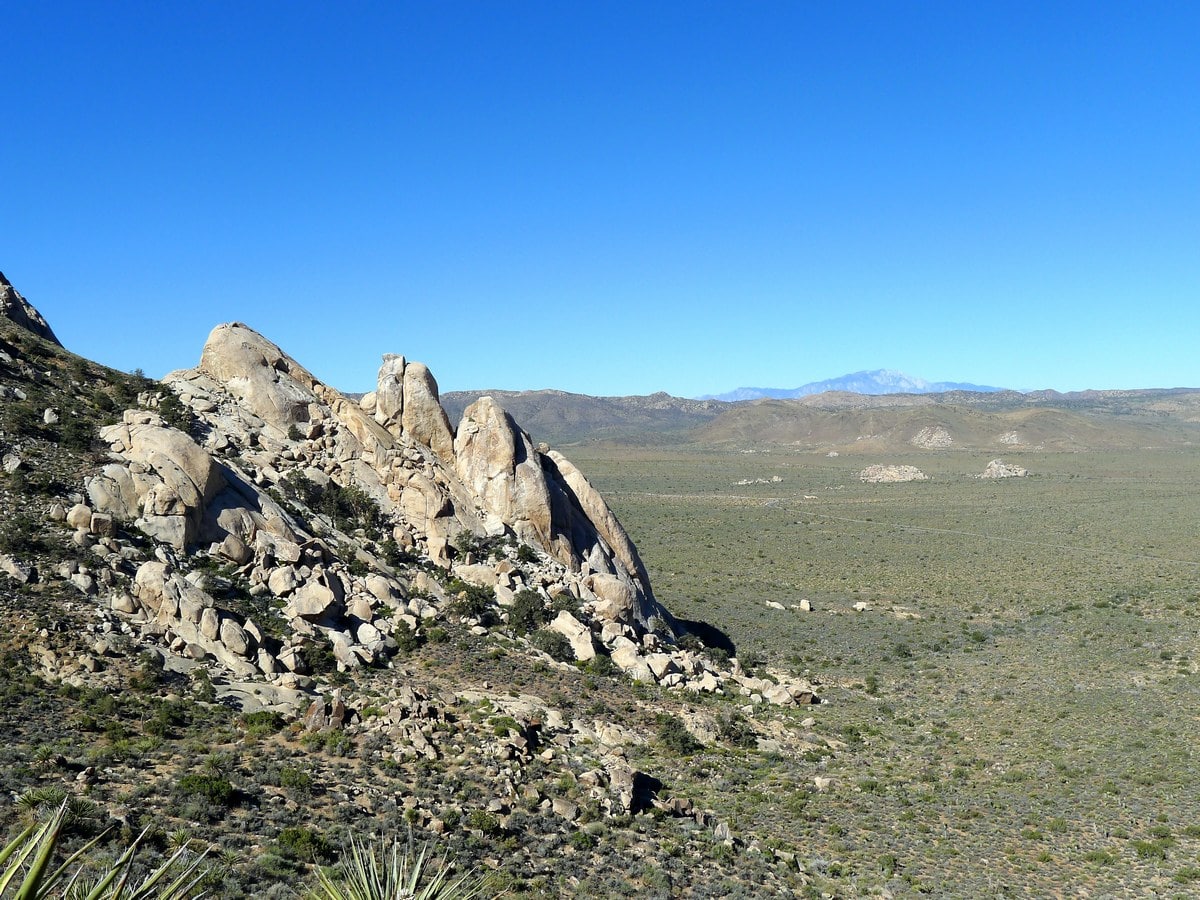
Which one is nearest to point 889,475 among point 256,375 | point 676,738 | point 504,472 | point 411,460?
point 504,472

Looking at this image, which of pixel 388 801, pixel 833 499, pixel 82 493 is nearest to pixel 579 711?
pixel 388 801

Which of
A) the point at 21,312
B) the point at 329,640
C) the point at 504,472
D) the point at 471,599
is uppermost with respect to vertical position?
the point at 21,312

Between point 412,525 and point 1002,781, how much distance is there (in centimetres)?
2632

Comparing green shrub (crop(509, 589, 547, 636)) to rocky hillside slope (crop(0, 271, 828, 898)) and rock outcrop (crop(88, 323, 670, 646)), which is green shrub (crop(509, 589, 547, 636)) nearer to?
rocky hillside slope (crop(0, 271, 828, 898))

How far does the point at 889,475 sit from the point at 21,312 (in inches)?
5469

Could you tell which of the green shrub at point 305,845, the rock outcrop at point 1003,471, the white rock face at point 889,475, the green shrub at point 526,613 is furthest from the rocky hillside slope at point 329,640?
the rock outcrop at point 1003,471

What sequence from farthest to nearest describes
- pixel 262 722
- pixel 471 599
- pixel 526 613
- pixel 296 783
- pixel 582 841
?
pixel 526 613, pixel 471 599, pixel 262 722, pixel 582 841, pixel 296 783

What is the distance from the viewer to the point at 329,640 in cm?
2892

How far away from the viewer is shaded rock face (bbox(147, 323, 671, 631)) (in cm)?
3744

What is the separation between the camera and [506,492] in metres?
39.2

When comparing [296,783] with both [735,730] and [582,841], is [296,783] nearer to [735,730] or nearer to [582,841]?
[582,841]

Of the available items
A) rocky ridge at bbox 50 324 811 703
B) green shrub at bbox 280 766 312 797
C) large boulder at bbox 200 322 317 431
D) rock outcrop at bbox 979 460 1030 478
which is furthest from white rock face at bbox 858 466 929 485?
green shrub at bbox 280 766 312 797

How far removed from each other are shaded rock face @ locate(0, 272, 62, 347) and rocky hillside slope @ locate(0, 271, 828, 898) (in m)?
0.21

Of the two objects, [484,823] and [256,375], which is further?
[256,375]
